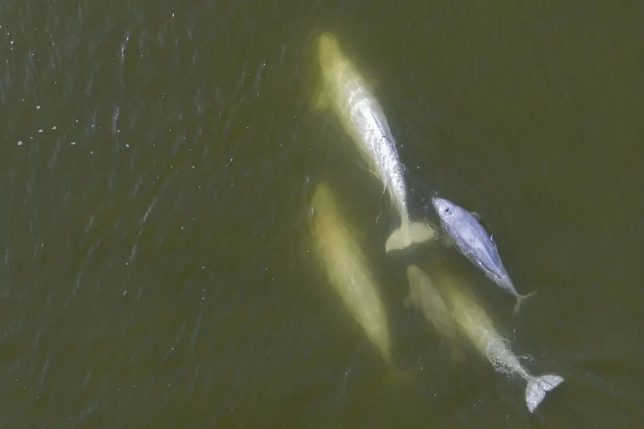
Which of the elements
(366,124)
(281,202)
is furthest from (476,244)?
(281,202)

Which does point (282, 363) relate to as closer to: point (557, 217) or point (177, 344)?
point (177, 344)

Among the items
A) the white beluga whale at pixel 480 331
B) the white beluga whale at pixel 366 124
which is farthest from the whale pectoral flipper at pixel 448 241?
the white beluga whale at pixel 480 331

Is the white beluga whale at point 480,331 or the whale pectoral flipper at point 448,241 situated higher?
the whale pectoral flipper at point 448,241

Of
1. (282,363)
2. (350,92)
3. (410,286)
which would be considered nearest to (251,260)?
(282,363)

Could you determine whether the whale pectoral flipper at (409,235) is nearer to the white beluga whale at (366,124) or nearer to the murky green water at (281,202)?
the white beluga whale at (366,124)

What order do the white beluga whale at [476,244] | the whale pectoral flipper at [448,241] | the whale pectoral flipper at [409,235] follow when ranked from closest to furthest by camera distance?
the white beluga whale at [476,244], the whale pectoral flipper at [448,241], the whale pectoral flipper at [409,235]

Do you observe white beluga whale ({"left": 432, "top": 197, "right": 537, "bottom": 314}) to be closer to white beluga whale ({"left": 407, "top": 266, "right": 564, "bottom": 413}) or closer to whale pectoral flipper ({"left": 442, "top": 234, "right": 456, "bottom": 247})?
whale pectoral flipper ({"left": 442, "top": 234, "right": 456, "bottom": 247})

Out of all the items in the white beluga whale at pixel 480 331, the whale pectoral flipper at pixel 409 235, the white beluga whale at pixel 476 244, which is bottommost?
the white beluga whale at pixel 480 331
